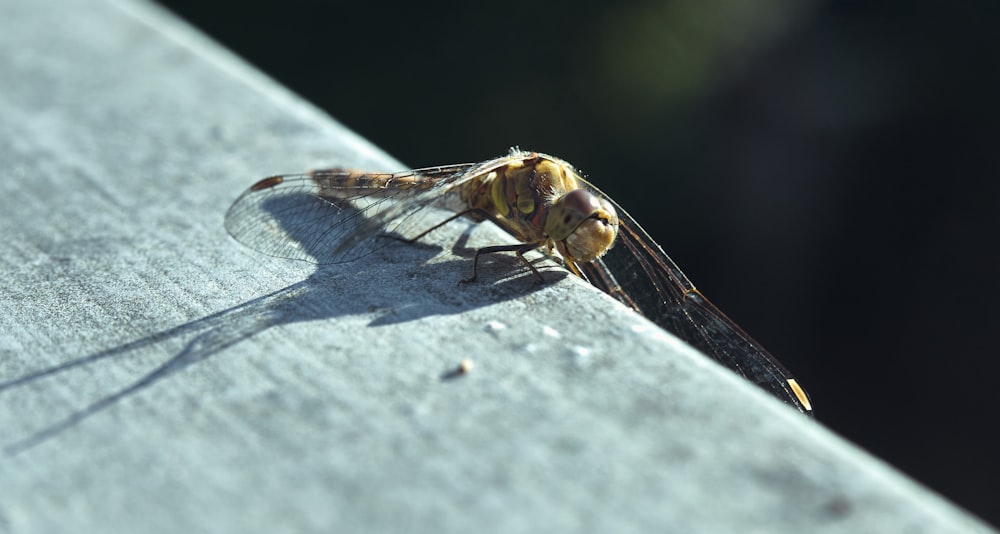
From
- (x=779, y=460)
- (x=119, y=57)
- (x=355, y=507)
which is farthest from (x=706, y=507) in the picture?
(x=119, y=57)

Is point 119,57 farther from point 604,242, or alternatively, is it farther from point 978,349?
point 978,349

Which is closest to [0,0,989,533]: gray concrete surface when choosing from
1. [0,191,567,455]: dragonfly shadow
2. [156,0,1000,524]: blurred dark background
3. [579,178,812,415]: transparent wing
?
[0,191,567,455]: dragonfly shadow

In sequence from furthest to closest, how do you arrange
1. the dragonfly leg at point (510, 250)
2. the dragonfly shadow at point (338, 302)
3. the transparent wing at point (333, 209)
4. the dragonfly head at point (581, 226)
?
the dragonfly head at point (581, 226) → the transparent wing at point (333, 209) → the dragonfly leg at point (510, 250) → the dragonfly shadow at point (338, 302)

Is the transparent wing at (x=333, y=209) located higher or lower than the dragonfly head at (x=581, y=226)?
lower

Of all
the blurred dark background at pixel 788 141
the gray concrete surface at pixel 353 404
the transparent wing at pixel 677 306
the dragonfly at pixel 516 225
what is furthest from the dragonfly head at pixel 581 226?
the blurred dark background at pixel 788 141

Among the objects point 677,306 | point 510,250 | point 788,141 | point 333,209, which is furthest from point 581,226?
point 788,141

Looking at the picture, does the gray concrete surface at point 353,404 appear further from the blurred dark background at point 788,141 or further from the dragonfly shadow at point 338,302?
the blurred dark background at point 788,141
